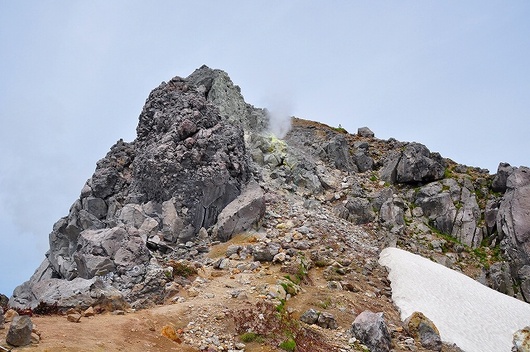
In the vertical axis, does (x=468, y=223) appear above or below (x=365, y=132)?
below

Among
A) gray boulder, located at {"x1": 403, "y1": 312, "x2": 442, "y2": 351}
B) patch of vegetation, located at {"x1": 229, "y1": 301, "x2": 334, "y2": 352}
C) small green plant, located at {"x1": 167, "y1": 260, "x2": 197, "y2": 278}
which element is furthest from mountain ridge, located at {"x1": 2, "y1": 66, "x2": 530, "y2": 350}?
gray boulder, located at {"x1": 403, "y1": 312, "x2": 442, "y2": 351}

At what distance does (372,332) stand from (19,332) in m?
14.3

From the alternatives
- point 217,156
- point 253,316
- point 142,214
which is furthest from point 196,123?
point 253,316

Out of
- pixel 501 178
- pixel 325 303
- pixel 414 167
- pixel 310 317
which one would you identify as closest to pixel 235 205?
pixel 325 303

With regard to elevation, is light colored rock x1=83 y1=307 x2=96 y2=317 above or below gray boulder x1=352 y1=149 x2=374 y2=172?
below

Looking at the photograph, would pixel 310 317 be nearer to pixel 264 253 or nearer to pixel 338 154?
pixel 264 253

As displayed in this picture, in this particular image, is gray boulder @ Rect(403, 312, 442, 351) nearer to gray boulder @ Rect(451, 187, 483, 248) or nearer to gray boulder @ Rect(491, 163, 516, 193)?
gray boulder @ Rect(451, 187, 483, 248)

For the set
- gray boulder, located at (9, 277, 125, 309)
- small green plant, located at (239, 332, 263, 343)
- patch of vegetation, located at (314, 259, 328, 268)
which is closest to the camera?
small green plant, located at (239, 332, 263, 343)

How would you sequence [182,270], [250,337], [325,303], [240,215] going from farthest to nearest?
[240,215] < [182,270] < [325,303] < [250,337]

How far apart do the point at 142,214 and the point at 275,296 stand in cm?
1473

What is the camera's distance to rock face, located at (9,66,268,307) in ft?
85.8

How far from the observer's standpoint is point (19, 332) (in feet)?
43.7

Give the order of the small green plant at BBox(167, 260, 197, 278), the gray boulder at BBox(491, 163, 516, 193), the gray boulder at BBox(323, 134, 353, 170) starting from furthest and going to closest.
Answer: the gray boulder at BBox(323, 134, 353, 170)
the gray boulder at BBox(491, 163, 516, 193)
the small green plant at BBox(167, 260, 197, 278)

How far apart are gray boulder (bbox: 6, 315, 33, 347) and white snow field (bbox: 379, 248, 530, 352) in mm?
19131
